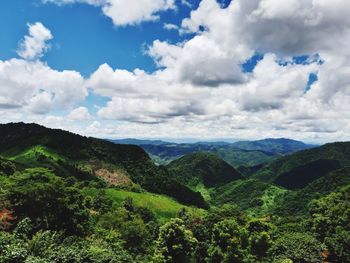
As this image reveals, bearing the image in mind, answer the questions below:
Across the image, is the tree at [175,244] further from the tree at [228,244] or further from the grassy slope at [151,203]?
the grassy slope at [151,203]

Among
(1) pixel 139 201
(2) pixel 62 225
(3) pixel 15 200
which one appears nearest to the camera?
(3) pixel 15 200

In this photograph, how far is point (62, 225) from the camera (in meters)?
65.3

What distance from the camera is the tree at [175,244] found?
213ft

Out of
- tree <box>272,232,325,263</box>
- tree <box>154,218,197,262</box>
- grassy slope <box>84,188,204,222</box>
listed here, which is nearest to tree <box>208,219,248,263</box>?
tree <box>272,232,325,263</box>

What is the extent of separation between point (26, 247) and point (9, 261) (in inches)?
180

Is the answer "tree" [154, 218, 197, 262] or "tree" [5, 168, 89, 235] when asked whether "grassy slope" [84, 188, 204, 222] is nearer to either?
"tree" [5, 168, 89, 235]

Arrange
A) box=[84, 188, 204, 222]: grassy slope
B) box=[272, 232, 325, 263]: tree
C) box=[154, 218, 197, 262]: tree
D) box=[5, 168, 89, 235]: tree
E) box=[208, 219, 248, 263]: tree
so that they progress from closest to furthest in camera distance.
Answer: box=[5, 168, 89, 235]: tree
box=[154, 218, 197, 262]: tree
box=[272, 232, 325, 263]: tree
box=[208, 219, 248, 263]: tree
box=[84, 188, 204, 222]: grassy slope

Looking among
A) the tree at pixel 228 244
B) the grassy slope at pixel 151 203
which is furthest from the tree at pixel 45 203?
the grassy slope at pixel 151 203

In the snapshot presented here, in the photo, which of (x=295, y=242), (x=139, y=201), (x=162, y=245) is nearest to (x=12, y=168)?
(x=139, y=201)

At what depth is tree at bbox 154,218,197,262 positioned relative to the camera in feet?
213

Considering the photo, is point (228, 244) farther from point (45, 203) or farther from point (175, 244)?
point (45, 203)

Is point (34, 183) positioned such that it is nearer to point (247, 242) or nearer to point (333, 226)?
point (247, 242)

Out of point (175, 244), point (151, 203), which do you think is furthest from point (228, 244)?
point (151, 203)

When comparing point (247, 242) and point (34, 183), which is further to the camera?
point (247, 242)
